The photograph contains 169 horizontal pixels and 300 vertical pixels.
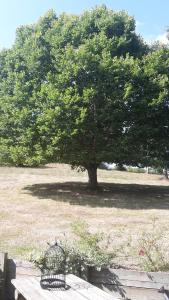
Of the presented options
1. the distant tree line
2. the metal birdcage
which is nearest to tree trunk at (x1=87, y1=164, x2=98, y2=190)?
the distant tree line

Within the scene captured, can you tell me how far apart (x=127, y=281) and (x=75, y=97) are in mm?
15907

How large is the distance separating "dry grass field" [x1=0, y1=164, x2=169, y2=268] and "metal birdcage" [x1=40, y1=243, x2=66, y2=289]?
3.78 m

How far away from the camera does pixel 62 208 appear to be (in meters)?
21.1

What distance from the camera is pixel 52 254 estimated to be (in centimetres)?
836

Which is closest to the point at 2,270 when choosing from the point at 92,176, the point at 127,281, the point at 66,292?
the point at 66,292

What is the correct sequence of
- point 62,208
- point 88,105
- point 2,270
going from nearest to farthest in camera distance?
point 2,270 → point 62,208 → point 88,105

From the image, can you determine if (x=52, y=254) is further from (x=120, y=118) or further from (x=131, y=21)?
(x=131, y=21)

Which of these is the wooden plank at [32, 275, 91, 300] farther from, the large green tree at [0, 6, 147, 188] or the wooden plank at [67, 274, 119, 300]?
the large green tree at [0, 6, 147, 188]

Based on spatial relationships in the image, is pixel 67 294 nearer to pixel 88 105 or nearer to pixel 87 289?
pixel 87 289

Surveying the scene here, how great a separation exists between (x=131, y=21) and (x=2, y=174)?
1462 cm

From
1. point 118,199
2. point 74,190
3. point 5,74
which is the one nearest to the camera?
point 118,199

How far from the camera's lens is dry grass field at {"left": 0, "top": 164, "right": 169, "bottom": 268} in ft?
51.5

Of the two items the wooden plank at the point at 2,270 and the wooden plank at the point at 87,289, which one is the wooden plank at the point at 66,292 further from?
the wooden plank at the point at 2,270

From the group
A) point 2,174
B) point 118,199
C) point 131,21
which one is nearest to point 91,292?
point 118,199
